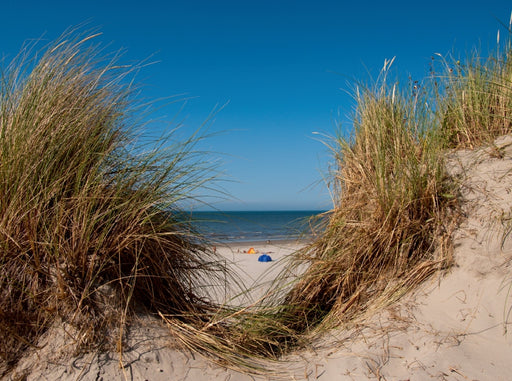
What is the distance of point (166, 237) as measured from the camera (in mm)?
2516

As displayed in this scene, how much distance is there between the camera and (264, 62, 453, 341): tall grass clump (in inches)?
106

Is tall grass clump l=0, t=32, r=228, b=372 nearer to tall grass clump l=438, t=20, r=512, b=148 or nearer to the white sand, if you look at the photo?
the white sand

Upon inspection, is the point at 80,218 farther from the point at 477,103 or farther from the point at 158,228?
the point at 477,103

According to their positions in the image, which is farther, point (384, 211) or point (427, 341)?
point (384, 211)

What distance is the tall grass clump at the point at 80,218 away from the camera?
6.72 feet

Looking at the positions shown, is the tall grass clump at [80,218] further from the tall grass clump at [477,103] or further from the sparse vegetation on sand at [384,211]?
the tall grass clump at [477,103]

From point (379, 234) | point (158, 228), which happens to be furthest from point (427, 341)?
point (158, 228)

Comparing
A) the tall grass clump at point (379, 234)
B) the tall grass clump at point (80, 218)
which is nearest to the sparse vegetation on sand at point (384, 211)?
the tall grass clump at point (379, 234)

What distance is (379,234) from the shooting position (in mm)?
2764

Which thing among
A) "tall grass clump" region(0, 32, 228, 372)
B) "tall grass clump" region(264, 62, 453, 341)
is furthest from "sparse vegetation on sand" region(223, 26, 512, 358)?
"tall grass clump" region(0, 32, 228, 372)

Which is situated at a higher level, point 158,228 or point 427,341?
point 158,228

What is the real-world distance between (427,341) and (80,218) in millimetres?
1998

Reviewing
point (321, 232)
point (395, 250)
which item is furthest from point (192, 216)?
point (395, 250)

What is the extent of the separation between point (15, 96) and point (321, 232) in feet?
7.78
